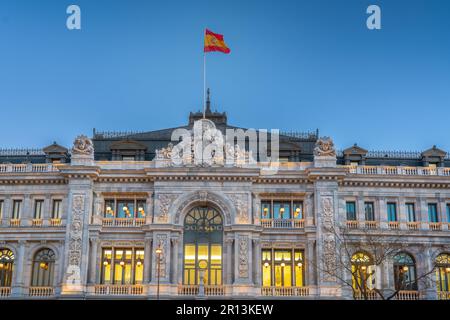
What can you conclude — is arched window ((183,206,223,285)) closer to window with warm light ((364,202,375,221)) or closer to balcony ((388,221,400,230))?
window with warm light ((364,202,375,221))

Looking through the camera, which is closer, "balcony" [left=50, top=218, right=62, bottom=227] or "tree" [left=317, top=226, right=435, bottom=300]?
"tree" [left=317, top=226, right=435, bottom=300]

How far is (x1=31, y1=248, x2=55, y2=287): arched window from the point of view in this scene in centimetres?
5416

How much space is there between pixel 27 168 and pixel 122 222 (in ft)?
35.2

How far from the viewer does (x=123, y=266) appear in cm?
5394

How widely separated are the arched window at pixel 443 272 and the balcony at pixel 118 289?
26998mm

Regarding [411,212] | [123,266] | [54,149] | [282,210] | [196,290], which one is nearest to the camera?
[196,290]

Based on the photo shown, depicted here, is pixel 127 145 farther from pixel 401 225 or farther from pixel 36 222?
pixel 401 225

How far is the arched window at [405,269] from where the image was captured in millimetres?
53750

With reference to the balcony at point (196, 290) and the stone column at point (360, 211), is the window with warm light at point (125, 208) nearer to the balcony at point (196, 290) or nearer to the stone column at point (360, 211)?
the balcony at point (196, 290)

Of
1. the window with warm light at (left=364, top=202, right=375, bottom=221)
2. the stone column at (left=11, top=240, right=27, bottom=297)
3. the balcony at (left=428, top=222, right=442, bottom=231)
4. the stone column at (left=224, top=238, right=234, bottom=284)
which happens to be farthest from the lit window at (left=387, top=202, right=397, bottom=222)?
the stone column at (left=11, top=240, right=27, bottom=297)

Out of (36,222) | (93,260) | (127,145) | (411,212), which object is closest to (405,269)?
(411,212)

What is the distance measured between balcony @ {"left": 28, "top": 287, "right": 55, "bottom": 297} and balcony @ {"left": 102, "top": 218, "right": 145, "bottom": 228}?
7497 millimetres

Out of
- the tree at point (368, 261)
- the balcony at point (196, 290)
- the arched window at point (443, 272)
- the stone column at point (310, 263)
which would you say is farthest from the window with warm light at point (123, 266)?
the arched window at point (443, 272)
